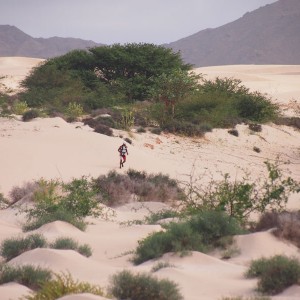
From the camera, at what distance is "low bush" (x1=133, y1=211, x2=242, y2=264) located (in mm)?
6586

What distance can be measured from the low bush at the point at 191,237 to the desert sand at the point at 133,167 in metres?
0.20

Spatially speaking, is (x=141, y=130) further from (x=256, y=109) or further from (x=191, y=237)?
(x=191, y=237)

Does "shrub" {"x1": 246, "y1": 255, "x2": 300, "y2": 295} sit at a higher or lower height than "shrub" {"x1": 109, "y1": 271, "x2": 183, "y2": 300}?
lower

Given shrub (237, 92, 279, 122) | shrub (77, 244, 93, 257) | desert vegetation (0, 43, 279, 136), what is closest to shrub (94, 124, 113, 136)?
desert vegetation (0, 43, 279, 136)

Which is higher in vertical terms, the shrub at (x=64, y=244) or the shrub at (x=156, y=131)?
the shrub at (x=64, y=244)

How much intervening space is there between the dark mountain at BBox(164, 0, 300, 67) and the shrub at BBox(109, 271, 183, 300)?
151m

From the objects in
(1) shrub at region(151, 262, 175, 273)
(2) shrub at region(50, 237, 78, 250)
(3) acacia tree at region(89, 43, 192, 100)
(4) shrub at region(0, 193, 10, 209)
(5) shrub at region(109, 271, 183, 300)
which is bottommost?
(4) shrub at region(0, 193, 10, 209)

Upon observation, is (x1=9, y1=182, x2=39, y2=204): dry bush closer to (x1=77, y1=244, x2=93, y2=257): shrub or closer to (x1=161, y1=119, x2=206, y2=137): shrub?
(x1=77, y1=244, x2=93, y2=257): shrub

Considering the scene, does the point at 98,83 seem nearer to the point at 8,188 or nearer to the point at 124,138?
the point at 124,138

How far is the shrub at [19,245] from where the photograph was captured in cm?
668

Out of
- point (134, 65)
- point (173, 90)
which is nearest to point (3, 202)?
point (173, 90)

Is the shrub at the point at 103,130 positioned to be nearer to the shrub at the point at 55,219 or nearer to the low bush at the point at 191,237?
the shrub at the point at 55,219

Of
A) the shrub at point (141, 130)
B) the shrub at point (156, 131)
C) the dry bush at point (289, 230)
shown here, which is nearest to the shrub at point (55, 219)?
the dry bush at point (289, 230)

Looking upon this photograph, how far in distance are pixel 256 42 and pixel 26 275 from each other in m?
167
